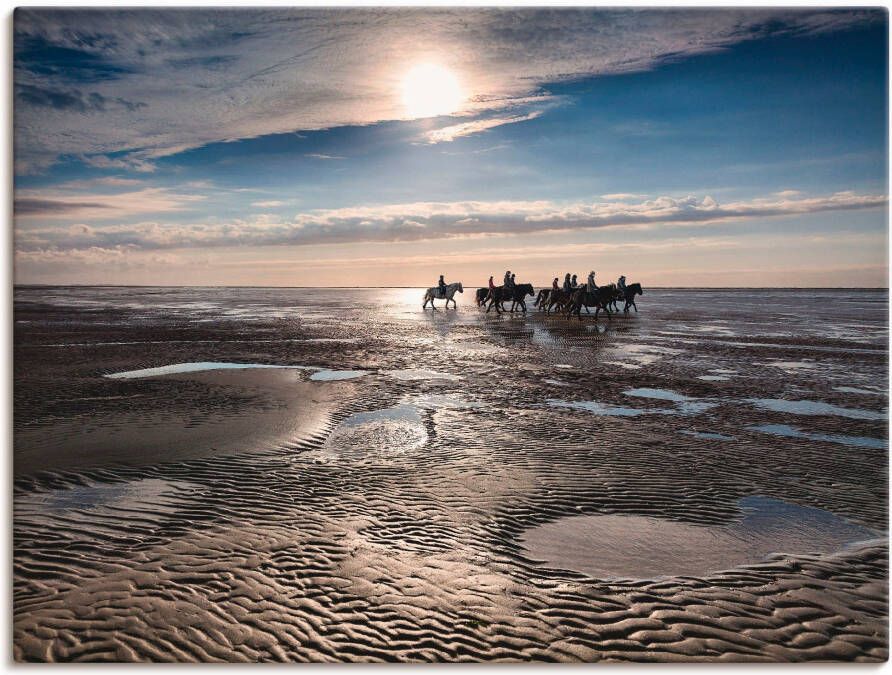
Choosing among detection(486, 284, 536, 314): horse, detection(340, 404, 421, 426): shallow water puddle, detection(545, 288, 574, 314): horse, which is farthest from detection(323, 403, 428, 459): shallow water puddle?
detection(486, 284, 536, 314): horse

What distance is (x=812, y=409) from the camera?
958 centimetres

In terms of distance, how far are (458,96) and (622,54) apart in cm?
223

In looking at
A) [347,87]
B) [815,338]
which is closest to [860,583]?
[347,87]

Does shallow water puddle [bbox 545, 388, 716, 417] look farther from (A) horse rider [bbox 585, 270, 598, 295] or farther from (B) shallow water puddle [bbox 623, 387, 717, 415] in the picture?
(A) horse rider [bbox 585, 270, 598, 295]

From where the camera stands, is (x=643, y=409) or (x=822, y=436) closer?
(x=822, y=436)

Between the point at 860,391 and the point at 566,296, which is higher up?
the point at 566,296

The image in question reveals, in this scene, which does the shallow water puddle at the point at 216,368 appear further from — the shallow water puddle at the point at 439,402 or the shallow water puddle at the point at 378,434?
the shallow water puddle at the point at 378,434

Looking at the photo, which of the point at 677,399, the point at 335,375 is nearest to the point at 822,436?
the point at 677,399

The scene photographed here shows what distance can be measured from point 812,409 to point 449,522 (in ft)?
24.5

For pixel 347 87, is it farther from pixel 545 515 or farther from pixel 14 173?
pixel 545 515

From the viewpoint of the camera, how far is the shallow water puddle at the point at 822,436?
7.58 meters

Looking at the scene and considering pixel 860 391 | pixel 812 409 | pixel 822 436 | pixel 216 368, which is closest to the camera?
pixel 822 436

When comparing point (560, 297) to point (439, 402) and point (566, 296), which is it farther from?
point (439, 402)

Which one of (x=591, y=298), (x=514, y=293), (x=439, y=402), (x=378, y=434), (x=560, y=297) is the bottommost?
(x=378, y=434)
